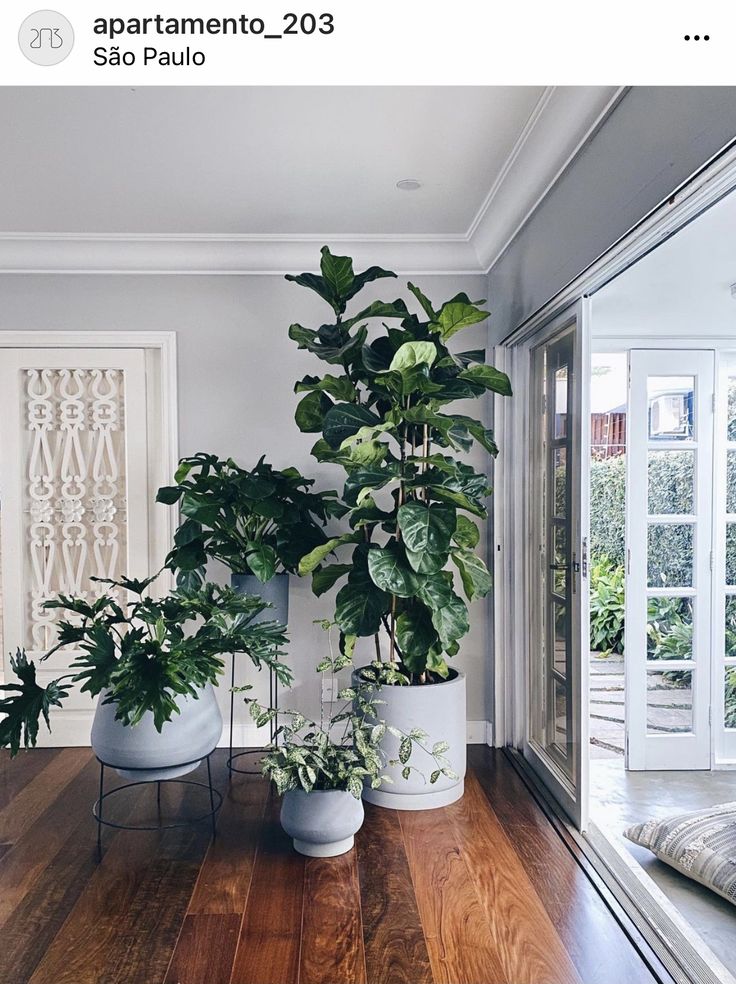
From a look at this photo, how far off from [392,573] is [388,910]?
3.62 feet

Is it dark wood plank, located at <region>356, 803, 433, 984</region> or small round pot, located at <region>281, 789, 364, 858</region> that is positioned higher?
small round pot, located at <region>281, 789, 364, 858</region>

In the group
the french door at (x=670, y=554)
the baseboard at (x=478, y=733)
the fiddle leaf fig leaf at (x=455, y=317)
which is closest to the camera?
the fiddle leaf fig leaf at (x=455, y=317)

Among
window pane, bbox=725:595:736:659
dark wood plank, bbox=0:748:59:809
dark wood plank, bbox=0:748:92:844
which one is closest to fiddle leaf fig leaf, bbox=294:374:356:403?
dark wood plank, bbox=0:748:92:844

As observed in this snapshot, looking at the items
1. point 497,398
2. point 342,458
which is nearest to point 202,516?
point 342,458

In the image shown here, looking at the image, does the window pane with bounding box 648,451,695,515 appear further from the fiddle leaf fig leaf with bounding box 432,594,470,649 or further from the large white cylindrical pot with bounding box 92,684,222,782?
the large white cylindrical pot with bounding box 92,684,222,782

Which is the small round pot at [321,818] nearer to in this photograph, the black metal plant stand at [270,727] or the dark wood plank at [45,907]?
the dark wood plank at [45,907]

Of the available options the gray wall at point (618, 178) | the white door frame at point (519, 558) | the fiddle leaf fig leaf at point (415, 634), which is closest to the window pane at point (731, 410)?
the white door frame at point (519, 558)

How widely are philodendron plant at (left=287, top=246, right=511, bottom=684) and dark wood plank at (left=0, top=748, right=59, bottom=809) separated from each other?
157 cm

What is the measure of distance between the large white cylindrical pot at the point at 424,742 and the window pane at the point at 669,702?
1.25 meters

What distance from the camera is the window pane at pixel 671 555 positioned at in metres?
3.91

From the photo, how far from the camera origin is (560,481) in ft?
10.7

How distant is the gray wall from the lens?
171cm

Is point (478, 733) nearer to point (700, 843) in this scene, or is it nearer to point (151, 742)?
point (700, 843)
